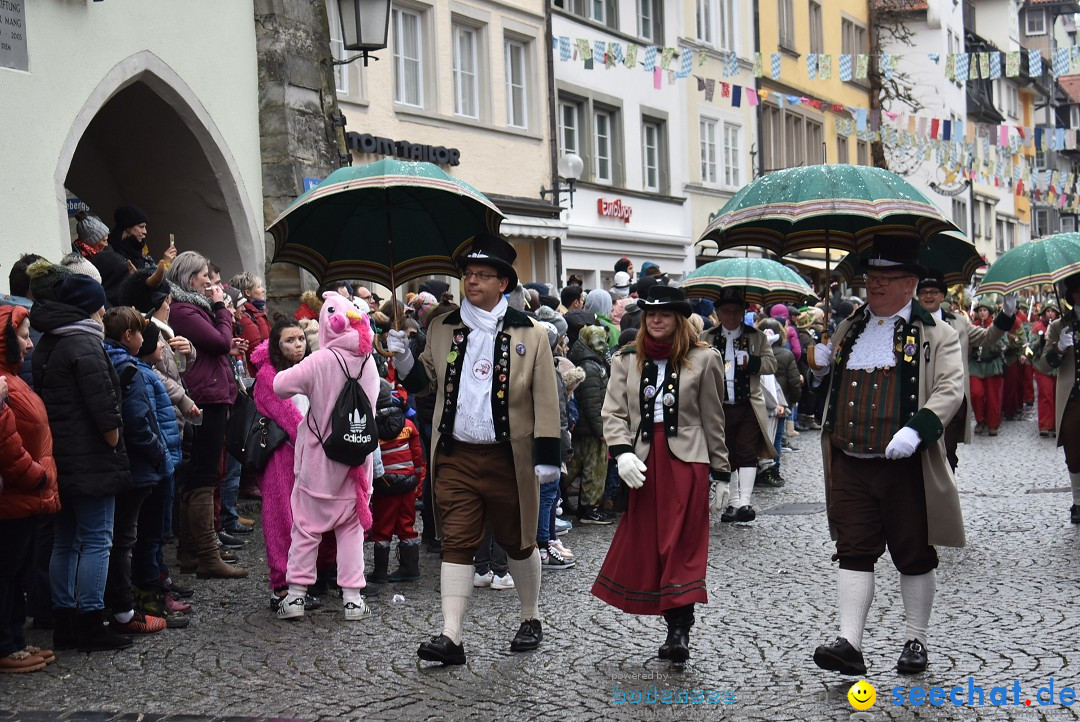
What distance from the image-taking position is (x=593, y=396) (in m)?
11.6

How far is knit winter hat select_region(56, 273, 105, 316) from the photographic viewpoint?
7.17 m

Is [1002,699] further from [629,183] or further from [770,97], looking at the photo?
[770,97]

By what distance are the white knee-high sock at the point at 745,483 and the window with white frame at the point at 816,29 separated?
1122 inches

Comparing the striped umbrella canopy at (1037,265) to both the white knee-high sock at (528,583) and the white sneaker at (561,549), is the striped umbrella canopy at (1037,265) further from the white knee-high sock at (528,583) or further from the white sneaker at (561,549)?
the white knee-high sock at (528,583)

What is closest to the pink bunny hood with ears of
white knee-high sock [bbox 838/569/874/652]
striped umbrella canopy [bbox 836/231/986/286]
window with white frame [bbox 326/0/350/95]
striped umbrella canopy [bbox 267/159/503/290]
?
striped umbrella canopy [bbox 267/159/503/290]

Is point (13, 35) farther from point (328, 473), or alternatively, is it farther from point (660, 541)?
point (660, 541)

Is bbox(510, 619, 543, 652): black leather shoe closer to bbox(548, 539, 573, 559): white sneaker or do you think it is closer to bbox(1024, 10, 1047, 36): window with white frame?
bbox(548, 539, 573, 559): white sneaker

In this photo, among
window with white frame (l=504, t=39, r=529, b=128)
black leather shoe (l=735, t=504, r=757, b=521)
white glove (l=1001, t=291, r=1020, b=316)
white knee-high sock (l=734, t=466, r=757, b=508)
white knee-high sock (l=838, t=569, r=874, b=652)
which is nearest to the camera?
white knee-high sock (l=838, t=569, r=874, b=652)

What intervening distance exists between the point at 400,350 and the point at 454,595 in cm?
120

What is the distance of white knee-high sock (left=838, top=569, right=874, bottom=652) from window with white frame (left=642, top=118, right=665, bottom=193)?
2236cm

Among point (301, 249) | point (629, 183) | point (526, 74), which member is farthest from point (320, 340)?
point (629, 183)

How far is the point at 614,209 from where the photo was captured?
87.1 ft

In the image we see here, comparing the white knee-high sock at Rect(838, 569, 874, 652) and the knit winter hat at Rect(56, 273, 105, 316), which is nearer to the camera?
the white knee-high sock at Rect(838, 569, 874, 652)

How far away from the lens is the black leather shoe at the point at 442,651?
21.9 feet
